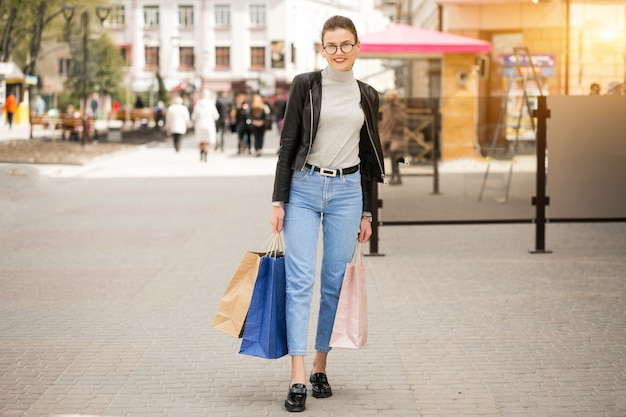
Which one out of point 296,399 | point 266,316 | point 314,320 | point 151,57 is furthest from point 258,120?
point 151,57

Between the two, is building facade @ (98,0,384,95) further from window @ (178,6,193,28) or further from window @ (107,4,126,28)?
window @ (107,4,126,28)

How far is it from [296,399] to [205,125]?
24257 millimetres

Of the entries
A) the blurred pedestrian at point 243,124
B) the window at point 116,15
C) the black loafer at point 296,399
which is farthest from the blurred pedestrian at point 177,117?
the black loafer at point 296,399

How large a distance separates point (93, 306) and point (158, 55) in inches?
3769

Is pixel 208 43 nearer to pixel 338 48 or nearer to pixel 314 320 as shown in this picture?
pixel 314 320

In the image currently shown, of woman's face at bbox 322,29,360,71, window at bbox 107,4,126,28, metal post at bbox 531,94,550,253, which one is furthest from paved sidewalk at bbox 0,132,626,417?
window at bbox 107,4,126,28

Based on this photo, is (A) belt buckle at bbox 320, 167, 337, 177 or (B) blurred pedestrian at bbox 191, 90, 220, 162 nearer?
(A) belt buckle at bbox 320, 167, 337, 177

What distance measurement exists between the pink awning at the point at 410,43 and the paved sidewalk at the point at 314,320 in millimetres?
6321

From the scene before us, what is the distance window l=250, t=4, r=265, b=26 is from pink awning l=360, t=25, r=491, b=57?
8025 centimetres

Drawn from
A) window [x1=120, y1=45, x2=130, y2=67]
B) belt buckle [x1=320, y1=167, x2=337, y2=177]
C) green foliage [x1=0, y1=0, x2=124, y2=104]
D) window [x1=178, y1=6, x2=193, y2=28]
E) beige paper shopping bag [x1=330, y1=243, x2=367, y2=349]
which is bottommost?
beige paper shopping bag [x1=330, y1=243, x2=367, y2=349]

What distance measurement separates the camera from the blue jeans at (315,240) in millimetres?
5656

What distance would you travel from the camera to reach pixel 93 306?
8.52 m

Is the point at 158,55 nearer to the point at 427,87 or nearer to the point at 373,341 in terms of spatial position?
the point at 427,87

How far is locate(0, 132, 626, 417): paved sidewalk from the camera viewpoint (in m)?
5.75
